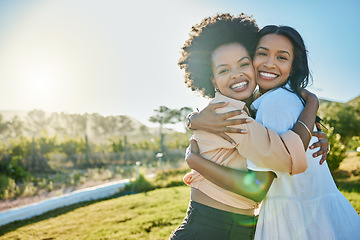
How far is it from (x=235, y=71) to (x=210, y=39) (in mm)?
331

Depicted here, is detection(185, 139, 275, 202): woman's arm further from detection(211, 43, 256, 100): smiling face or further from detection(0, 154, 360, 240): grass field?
detection(0, 154, 360, 240): grass field

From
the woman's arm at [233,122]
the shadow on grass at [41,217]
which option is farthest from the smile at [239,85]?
the shadow on grass at [41,217]

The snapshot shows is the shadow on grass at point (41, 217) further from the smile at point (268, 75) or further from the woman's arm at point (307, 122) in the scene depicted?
the woman's arm at point (307, 122)

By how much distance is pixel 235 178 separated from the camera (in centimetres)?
154

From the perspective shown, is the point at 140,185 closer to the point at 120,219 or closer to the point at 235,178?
the point at 120,219

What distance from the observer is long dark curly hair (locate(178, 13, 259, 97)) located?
6.53ft

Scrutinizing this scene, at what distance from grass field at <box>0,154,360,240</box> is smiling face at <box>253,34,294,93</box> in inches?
142

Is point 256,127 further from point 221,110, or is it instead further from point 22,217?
point 22,217

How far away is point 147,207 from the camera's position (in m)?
7.38

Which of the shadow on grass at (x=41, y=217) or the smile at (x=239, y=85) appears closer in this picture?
the smile at (x=239, y=85)

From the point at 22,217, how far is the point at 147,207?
347 cm

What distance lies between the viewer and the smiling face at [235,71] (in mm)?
1913

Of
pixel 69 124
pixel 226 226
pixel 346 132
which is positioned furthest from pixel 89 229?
pixel 69 124

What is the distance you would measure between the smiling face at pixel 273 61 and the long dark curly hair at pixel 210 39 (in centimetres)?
11
